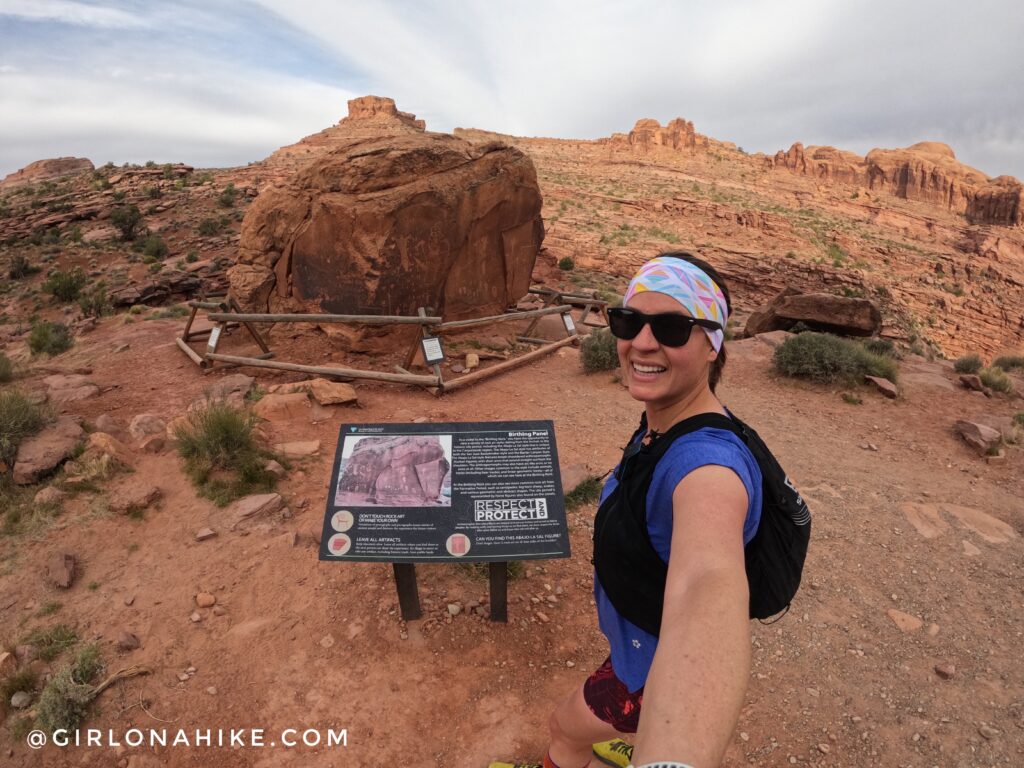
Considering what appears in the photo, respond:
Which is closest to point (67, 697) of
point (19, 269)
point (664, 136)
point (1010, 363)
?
point (1010, 363)

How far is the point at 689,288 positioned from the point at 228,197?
27.6 m

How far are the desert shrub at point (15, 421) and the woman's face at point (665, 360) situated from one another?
6146 mm

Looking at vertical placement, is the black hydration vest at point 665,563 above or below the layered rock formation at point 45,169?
below

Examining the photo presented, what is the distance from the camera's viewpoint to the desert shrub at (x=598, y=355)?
8.70m

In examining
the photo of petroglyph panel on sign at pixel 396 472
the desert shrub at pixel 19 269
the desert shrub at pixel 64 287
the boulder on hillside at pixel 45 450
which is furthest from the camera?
the desert shrub at pixel 19 269

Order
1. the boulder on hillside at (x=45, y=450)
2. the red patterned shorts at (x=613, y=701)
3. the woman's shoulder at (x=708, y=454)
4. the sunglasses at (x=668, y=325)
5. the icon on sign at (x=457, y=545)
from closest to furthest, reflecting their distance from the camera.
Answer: the woman's shoulder at (x=708, y=454)
the sunglasses at (x=668, y=325)
the red patterned shorts at (x=613, y=701)
the icon on sign at (x=457, y=545)
the boulder on hillside at (x=45, y=450)

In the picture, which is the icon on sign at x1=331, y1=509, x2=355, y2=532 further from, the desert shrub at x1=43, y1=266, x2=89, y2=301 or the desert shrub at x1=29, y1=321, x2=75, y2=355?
the desert shrub at x1=43, y1=266, x2=89, y2=301

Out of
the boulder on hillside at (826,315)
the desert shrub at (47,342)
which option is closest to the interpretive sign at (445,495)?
the desert shrub at (47,342)

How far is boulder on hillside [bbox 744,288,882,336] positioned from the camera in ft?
35.6

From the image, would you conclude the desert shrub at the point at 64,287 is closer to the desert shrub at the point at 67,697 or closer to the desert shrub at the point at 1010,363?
the desert shrub at the point at 67,697

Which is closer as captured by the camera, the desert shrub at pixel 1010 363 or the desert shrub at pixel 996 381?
the desert shrub at pixel 996 381

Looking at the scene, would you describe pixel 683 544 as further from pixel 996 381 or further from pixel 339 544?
pixel 996 381

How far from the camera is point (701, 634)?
104cm

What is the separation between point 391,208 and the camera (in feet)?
26.1
